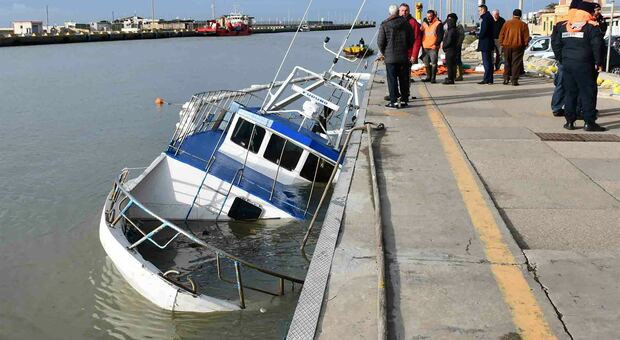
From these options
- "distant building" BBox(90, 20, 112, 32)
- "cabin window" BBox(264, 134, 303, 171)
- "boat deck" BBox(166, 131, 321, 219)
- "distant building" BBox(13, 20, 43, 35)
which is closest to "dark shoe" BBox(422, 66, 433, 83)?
"boat deck" BBox(166, 131, 321, 219)

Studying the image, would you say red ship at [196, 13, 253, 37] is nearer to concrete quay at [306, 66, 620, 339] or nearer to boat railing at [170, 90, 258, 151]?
boat railing at [170, 90, 258, 151]

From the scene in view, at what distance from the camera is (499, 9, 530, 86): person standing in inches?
673

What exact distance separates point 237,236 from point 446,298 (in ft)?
25.9

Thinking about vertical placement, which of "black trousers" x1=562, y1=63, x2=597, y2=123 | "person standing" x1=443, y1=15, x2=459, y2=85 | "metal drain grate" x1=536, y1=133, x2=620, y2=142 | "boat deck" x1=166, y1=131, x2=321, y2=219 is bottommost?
"boat deck" x1=166, y1=131, x2=321, y2=219

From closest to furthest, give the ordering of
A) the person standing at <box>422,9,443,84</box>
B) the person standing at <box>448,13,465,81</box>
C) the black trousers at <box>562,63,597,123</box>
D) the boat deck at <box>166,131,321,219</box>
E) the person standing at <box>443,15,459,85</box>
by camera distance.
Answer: the black trousers at <box>562,63,597,123</box> → the boat deck at <box>166,131,321,219</box> → the person standing at <box>422,9,443,84</box> → the person standing at <box>443,15,459,85</box> → the person standing at <box>448,13,465,81</box>

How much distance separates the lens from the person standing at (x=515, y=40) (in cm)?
1709

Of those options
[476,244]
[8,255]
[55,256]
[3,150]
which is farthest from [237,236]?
[3,150]

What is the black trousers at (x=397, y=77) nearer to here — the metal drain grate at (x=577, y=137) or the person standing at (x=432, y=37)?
the metal drain grate at (x=577, y=137)

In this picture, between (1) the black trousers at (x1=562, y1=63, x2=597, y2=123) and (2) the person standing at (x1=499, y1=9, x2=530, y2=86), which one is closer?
(1) the black trousers at (x1=562, y1=63, x2=597, y2=123)

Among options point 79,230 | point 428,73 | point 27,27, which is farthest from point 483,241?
point 27,27

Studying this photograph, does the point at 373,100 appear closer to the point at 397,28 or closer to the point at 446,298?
the point at 397,28

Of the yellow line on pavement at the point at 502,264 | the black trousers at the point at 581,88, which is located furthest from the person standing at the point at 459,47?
the yellow line on pavement at the point at 502,264

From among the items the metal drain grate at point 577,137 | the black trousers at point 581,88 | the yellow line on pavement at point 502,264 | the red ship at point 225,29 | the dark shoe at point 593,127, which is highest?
the red ship at point 225,29

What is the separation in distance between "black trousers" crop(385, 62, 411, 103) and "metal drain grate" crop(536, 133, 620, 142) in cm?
343
